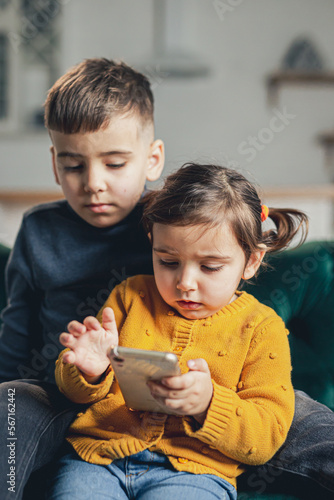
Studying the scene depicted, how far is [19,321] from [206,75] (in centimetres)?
318

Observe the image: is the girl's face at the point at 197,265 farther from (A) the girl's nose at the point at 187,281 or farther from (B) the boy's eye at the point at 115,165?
(B) the boy's eye at the point at 115,165

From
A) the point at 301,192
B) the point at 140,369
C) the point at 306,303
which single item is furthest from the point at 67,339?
the point at 301,192

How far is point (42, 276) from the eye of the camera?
127 centimetres

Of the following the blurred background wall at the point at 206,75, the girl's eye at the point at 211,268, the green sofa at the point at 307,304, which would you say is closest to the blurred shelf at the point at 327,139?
the blurred background wall at the point at 206,75

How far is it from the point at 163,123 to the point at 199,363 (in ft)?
11.2

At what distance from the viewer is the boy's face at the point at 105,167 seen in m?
1.12

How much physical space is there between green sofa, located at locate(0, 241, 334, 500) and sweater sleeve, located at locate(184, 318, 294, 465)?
0.39 m

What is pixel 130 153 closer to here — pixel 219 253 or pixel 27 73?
pixel 219 253

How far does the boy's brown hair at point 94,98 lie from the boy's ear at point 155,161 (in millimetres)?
60

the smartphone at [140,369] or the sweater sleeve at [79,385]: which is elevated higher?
the smartphone at [140,369]

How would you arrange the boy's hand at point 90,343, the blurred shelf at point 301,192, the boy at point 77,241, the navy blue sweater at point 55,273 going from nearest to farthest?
the boy's hand at point 90,343
the boy at point 77,241
the navy blue sweater at point 55,273
the blurred shelf at point 301,192

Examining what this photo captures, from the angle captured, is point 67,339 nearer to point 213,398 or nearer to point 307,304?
point 213,398

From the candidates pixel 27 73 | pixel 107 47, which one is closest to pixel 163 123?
pixel 107 47

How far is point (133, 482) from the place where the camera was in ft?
3.02
